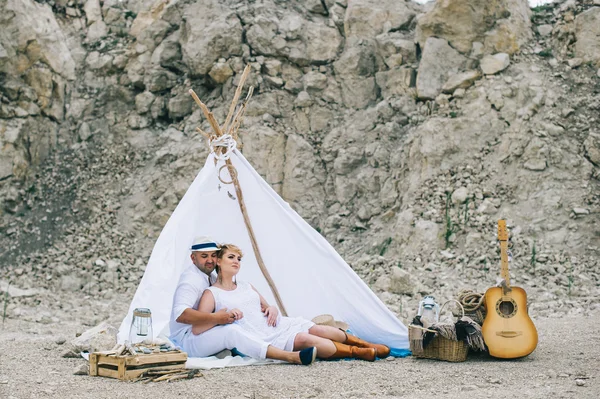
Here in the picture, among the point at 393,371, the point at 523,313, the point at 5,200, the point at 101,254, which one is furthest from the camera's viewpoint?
the point at 5,200

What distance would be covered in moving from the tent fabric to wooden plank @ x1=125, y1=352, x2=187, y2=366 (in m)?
0.62

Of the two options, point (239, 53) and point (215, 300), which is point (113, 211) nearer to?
point (239, 53)

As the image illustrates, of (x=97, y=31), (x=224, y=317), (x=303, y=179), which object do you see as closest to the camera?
(x=224, y=317)

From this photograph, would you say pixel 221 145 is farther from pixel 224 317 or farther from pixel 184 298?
pixel 224 317

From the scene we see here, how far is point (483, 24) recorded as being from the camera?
36.0 ft

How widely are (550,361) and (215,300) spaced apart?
2532 mm

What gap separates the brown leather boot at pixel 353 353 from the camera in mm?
4953

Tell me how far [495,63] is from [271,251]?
6377mm

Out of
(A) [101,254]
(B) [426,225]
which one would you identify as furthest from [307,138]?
(A) [101,254]

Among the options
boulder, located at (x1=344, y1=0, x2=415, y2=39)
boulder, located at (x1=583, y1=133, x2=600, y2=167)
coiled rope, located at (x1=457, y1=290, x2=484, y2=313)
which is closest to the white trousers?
coiled rope, located at (x1=457, y1=290, x2=484, y2=313)

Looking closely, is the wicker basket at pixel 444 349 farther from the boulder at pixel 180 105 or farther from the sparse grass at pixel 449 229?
the boulder at pixel 180 105

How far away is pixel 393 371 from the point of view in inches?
178

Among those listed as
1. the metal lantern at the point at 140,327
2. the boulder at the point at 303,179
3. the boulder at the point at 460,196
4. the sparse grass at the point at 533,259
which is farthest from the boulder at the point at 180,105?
the metal lantern at the point at 140,327

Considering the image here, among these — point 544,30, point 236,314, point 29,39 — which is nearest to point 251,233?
point 236,314
